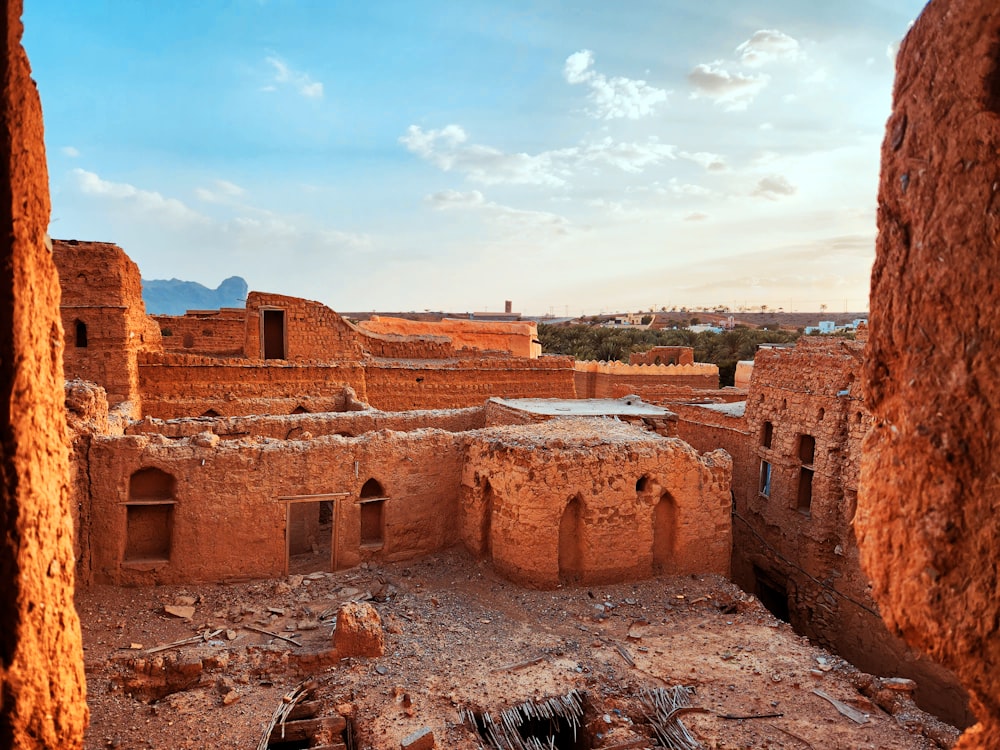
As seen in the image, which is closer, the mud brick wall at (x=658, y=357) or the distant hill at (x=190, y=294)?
the mud brick wall at (x=658, y=357)

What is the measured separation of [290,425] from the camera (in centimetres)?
1125

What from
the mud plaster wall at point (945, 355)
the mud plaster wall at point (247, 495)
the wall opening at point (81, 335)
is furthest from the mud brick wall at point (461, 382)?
the mud plaster wall at point (945, 355)

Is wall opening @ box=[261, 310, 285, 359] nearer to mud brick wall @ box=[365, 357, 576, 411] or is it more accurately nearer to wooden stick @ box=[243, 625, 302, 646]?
mud brick wall @ box=[365, 357, 576, 411]

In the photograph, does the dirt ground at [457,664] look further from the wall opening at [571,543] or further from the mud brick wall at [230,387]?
the mud brick wall at [230,387]

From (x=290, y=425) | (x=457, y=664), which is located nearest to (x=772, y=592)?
(x=457, y=664)

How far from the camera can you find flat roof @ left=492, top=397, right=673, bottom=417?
14.1m

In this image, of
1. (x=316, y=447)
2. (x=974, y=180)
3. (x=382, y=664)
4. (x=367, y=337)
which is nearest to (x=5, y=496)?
(x=974, y=180)

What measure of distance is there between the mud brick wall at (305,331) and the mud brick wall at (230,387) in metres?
0.88

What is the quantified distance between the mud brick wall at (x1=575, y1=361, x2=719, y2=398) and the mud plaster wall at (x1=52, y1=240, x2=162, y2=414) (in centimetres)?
1734

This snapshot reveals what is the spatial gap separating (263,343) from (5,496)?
50.9ft

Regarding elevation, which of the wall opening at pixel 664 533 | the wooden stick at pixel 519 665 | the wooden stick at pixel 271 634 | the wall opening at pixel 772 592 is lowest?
the wall opening at pixel 772 592

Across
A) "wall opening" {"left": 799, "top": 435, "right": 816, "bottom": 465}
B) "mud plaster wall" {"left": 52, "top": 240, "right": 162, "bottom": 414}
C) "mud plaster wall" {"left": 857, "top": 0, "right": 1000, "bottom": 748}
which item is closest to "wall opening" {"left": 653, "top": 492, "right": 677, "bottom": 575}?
"wall opening" {"left": 799, "top": 435, "right": 816, "bottom": 465}

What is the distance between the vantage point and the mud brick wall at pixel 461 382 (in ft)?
59.0

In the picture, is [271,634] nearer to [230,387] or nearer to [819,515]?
[230,387]
